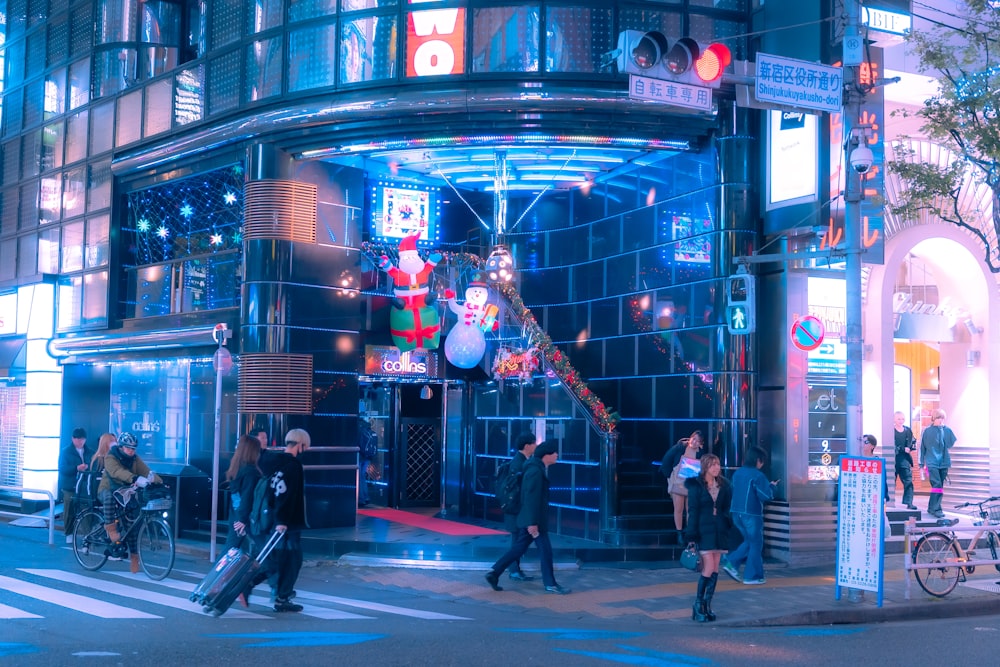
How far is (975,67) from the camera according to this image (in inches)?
763

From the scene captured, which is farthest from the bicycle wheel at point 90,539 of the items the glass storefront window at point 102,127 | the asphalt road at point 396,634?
the glass storefront window at point 102,127

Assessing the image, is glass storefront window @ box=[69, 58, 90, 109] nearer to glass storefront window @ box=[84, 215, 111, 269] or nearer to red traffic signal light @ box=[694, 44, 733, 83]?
glass storefront window @ box=[84, 215, 111, 269]

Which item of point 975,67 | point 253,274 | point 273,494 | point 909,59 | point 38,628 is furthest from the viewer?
point 909,59

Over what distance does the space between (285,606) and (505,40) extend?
9242 millimetres

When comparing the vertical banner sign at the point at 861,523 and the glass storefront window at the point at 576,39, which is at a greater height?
the glass storefront window at the point at 576,39

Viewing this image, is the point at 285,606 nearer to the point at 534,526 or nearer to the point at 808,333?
the point at 534,526

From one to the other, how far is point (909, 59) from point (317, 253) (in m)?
11.7

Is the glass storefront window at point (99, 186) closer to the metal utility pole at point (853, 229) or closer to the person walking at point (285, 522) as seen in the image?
the person walking at point (285, 522)

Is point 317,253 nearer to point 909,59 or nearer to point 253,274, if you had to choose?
point 253,274

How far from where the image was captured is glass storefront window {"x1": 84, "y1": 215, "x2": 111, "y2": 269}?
2278 cm

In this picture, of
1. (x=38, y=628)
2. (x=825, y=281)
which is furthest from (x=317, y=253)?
(x=38, y=628)

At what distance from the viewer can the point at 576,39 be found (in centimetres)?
1666

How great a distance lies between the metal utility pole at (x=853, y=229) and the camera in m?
12.5

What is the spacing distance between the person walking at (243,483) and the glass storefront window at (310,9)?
8.29 meters
